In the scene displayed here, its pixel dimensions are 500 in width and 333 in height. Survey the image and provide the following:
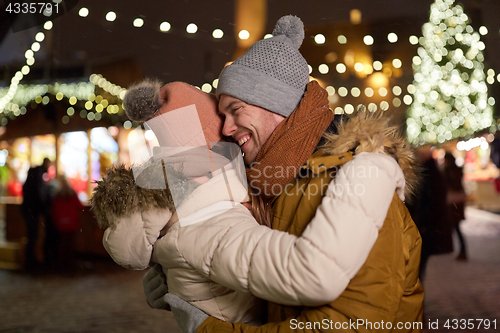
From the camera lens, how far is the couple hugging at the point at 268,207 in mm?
917

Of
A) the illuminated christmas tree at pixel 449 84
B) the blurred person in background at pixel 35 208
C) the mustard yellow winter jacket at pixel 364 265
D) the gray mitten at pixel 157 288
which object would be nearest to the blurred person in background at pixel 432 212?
the illuminated christmas tree at pixel 449 84

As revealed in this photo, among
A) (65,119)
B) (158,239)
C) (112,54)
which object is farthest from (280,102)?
(65,119)

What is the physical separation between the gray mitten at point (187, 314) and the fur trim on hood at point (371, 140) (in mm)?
679

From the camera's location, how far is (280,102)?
135 centimetres

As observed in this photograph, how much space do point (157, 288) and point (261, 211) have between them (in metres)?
0.56

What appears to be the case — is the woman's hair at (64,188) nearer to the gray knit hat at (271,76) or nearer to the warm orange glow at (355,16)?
the warm orange glow at (355,16)

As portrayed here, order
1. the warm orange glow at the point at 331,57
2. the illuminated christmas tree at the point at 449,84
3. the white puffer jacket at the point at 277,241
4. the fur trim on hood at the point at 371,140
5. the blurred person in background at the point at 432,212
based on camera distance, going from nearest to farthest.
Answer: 1. the white puffer jacket at the point at 277,241
2. the fur trim on hood at the point at 371,140
3. the warm orange glow at the point at 331,57
4. the blurred person in background at the point at 432,212
5. the illuminated christmas tree at the point at 449,84

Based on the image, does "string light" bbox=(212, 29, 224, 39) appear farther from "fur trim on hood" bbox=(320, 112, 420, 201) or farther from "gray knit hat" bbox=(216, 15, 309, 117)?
"fur trim on hood" bbox=(320, 112, 420, 201)

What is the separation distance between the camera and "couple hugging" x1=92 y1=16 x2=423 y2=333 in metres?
0.92

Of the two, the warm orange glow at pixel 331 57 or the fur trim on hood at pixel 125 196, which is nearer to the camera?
the fur trim on hood at pixel 125 196

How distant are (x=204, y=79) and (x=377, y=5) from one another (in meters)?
1.67

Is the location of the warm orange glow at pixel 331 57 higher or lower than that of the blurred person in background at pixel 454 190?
higher

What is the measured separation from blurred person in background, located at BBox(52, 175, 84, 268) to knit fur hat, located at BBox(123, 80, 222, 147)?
4.57m

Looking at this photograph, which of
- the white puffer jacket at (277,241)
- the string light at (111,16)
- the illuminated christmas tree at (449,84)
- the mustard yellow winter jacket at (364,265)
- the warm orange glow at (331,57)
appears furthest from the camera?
the illuminated christmas tree at (449,84)
